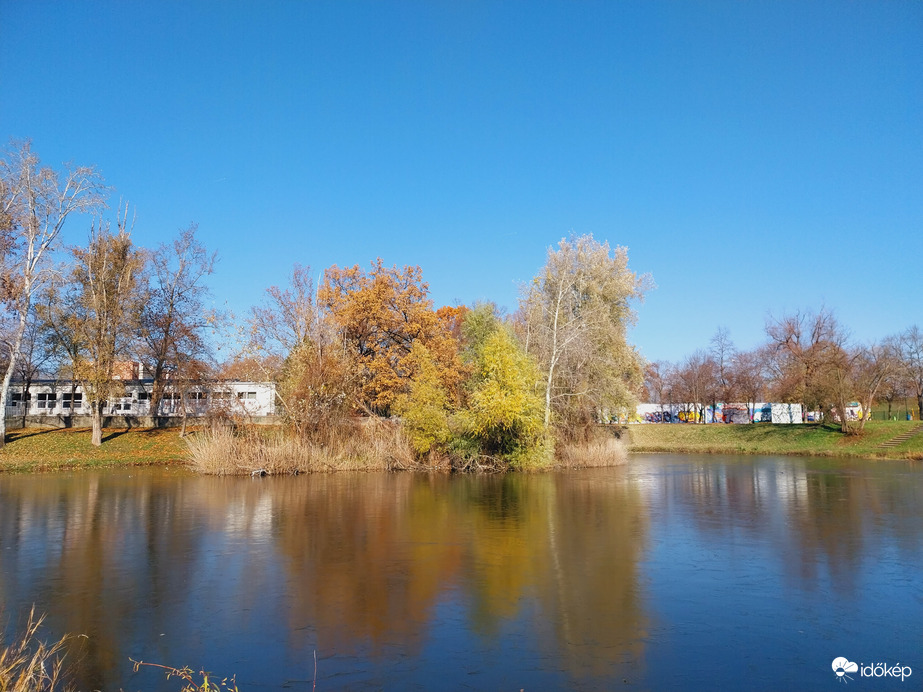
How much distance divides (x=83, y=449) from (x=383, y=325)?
55.8 feet

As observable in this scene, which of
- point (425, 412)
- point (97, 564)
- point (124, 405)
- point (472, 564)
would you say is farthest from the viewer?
point (124, 405)

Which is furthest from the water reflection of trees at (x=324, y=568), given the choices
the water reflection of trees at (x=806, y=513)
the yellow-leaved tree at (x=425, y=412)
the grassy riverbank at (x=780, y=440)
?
the grassy riverbank at (x=780, y=440)

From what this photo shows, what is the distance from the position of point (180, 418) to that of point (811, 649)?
4359 cm

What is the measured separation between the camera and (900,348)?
7094cm

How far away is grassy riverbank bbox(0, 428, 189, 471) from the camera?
31750 mm

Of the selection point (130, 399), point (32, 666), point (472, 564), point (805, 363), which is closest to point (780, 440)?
point (805, 363)

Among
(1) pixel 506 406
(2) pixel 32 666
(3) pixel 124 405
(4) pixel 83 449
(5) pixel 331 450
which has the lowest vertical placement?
(4) pixel 83 449

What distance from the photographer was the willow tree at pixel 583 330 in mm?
35531

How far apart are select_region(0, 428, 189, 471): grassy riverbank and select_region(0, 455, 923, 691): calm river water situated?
1218 centimetres

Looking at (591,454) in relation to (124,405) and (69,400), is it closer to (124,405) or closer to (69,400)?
(124,405)

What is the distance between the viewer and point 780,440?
49875 millimetres

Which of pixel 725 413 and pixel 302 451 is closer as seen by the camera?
pixel 302 451

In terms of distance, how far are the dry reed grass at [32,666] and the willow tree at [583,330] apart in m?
27.3

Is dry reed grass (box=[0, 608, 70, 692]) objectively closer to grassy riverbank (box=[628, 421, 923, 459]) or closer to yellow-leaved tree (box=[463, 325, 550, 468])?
yellow-leaved tree (box=[463, 325, 550, 468])
